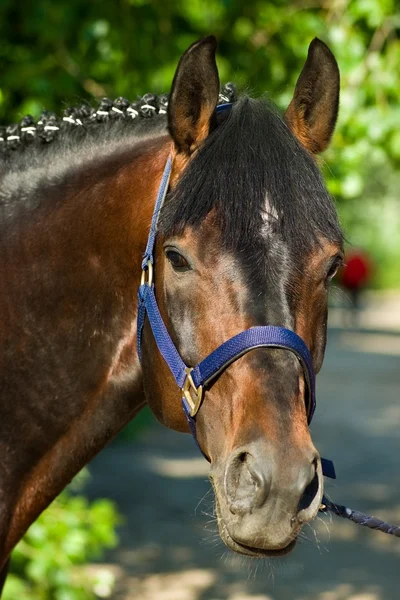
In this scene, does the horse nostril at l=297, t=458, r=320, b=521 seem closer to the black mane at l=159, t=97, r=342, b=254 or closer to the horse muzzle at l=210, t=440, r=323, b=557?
the horse muzzle at l=210, t=440, r=323, b=557

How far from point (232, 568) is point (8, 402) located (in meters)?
4.35

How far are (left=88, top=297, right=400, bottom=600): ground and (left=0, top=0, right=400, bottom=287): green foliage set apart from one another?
1880 millimetres

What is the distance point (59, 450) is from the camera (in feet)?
8.14

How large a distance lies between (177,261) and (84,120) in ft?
2.16

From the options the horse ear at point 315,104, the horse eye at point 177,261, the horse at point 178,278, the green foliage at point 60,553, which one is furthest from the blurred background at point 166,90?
the horse eye at point 177,261

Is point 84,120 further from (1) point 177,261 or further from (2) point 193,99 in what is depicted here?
(1) point 177,261

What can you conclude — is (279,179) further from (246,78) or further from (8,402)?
(246,78)

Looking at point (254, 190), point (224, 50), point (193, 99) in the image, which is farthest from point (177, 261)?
point (224, 50)

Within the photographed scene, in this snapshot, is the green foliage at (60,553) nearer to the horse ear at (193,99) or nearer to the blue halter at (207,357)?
the blue halter at (207,357)

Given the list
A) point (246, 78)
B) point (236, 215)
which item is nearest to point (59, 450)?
point (236, 215)

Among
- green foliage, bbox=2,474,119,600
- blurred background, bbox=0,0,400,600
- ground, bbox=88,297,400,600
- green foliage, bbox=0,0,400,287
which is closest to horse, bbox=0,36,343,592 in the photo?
blurred background, bbox=0,0,400,600

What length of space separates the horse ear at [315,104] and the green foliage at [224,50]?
2.13m

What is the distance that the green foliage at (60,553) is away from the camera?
414 centimetres

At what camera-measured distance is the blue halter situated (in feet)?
6.74
